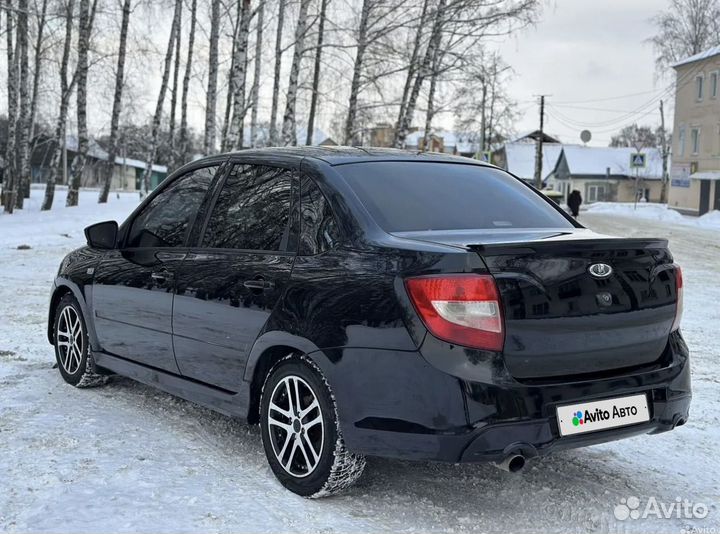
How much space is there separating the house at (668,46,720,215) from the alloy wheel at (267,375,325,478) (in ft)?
162

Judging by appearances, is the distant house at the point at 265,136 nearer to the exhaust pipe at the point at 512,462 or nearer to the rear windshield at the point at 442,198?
the rear windshield at the point at 442,198

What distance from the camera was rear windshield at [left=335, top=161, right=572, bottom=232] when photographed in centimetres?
403

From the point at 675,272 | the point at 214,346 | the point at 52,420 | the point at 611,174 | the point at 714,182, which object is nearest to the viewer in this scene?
the point at 675,272

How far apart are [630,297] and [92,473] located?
258cm

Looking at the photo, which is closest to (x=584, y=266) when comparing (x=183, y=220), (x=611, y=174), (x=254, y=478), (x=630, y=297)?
(x=630, y=297)

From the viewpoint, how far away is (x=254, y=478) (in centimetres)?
410

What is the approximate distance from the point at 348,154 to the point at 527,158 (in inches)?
3737

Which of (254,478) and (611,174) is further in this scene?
(611,174)

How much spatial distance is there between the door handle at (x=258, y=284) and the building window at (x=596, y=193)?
9215 cm

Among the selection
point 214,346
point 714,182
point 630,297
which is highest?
point 714,182

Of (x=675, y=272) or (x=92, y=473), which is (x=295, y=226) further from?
(x=675, y=272)

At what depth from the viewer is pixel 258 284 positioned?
4.12 m

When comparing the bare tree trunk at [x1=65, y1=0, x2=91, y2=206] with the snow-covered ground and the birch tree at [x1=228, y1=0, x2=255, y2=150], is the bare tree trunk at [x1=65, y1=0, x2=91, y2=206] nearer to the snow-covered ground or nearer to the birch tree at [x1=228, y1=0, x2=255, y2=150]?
the birch tree at [x1=228, y1=0, x2=255, y2=150]

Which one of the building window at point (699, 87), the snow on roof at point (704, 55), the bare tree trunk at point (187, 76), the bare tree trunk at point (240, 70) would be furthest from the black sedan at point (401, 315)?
the building window at point (699, 87)
